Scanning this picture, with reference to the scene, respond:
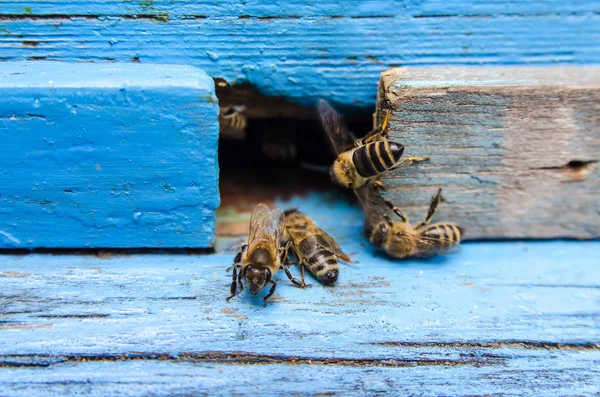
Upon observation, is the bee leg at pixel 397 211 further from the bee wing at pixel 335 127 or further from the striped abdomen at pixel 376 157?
the bee wing at pixel 335 127

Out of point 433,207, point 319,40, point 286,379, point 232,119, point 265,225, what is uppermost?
point 319,40

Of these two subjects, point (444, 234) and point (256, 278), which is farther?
point (444, 234)

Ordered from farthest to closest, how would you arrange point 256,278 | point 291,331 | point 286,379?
point 256,278 → point 291,331 → point 286,379

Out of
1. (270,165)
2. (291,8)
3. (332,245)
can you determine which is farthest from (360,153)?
(270,165)

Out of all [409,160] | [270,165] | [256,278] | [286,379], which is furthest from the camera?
[270,165]

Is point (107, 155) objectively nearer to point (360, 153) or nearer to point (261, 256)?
point (261, 256)

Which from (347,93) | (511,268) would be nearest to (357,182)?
(347,93)

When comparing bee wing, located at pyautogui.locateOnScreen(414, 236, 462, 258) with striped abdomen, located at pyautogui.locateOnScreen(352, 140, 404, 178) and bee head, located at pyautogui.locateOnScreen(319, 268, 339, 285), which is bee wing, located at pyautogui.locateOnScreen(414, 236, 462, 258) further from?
bee head, located at pyautogui.locateOnScreen(319, 268, 339, 285)
